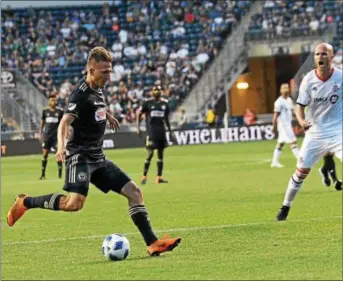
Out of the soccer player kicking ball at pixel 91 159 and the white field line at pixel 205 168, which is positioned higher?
the soccer player kicking ball at pixel 91 159

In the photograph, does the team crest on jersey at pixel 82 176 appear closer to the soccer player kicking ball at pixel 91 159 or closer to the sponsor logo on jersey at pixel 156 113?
the soccer player kicking ball at pixel 91 159

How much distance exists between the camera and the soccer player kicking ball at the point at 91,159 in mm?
11422

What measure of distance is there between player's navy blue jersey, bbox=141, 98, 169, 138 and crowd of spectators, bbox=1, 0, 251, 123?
26554 mm

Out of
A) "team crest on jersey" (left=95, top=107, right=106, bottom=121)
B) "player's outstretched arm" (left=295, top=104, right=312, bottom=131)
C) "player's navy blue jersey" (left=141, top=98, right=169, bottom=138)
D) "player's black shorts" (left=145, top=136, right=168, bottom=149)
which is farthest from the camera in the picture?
"player's navy blue jersey" (left=141, top=98, right=169, bottom=138)

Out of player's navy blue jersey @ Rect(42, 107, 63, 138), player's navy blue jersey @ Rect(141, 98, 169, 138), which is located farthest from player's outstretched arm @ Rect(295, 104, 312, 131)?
player's navy blue jersey @ Rect(42, 107, 63, 138)

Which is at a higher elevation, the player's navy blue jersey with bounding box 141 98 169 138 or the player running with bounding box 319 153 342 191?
the player's navy blue jersey with bounding box 141 98 169 138

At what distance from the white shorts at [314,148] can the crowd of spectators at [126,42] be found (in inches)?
1495

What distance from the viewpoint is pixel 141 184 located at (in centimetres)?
2564

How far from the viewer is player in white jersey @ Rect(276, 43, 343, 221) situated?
14.9m

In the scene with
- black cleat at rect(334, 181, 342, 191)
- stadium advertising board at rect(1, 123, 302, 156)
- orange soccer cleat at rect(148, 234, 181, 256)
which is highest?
orange soccer cleat at rect(148, 234, 181, 256)

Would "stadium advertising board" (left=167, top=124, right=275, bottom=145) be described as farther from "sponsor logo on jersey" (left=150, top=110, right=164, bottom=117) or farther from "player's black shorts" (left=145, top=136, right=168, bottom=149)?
"player's black shorts" (left=145, top=136, right=168, bottom=149)

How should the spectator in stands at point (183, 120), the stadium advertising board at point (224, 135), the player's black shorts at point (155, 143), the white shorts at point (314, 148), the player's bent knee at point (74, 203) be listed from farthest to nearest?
1. the spectator in stands at point (183, 120)
2. the stadium advertising board at point (224, 135)
3. the player's black shorts at point (155, 143)
4. the white shorts at point (314, 148)
5. the player's bent knee at point (74, 203)

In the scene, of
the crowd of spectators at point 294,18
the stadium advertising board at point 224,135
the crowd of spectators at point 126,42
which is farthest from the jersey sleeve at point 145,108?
the crowd of spectators at point 294,18

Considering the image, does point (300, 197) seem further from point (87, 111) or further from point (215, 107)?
point (215, 107)
